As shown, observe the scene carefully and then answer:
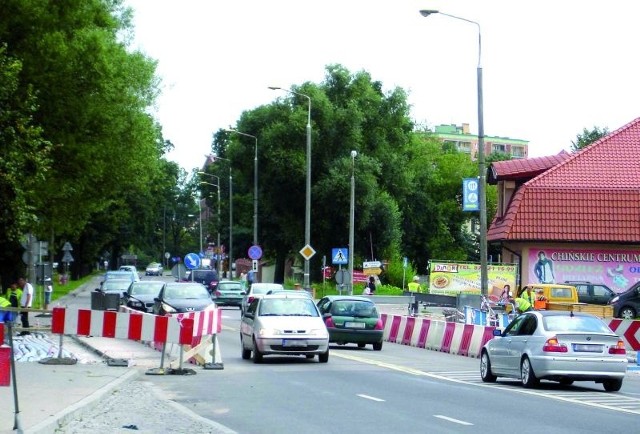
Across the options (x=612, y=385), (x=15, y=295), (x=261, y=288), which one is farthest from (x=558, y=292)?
(x=612, y=385)

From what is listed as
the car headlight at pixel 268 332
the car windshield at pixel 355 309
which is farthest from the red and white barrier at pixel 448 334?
the car headlight at pixel 268 332

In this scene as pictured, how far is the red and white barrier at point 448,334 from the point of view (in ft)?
99.7

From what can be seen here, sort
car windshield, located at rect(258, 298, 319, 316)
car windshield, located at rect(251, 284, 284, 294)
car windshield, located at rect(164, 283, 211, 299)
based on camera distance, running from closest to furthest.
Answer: car windshield, located at rect(258, 298, 319, 316)
car windshield, located at rect(164, 283, 211, 299)
car windshield, located at rect(251, 284, 284, 294)

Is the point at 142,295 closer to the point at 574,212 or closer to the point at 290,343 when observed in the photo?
the point at 290,343

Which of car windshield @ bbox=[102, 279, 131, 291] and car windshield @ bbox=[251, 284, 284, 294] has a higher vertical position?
car windshield @ bbox=[102, 279, 131, 291]

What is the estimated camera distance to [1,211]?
25297 millimetres

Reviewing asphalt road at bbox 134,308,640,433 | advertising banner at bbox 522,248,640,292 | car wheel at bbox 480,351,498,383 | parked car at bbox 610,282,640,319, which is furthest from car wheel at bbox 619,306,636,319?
car wheel at bbox 480,351,498,383

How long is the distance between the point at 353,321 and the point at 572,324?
11.7 metres

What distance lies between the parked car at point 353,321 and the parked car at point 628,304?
1561cm

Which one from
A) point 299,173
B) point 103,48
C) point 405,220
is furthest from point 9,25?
point 405,220

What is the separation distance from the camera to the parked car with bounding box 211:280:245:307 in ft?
196

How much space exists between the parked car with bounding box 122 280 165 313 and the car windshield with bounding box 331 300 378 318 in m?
9.41

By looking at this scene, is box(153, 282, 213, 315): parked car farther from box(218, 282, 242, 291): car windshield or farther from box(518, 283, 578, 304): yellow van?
box(218, 282, 242, 291): car windshield

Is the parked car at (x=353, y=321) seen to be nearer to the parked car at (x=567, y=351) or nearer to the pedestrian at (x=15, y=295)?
the pedestrian at (x=15, y=295)
